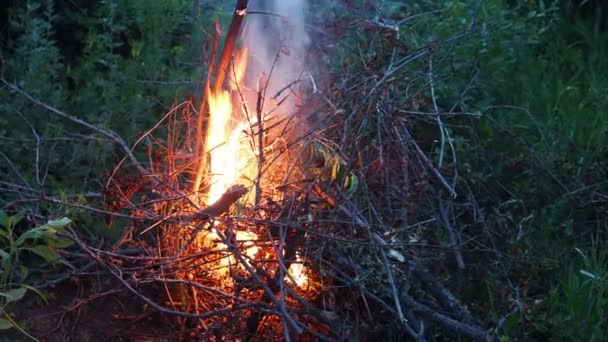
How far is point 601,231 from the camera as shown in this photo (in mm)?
3375

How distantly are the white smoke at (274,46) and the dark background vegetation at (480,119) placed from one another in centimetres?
31

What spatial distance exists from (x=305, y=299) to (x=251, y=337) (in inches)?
9.0

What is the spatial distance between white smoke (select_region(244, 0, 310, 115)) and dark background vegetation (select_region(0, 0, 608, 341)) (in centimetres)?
31

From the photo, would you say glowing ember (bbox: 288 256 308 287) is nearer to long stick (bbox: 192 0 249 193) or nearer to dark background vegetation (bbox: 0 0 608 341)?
long stick (bbox: 192 0 249 193)

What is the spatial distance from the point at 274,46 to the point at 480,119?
50.6 inches

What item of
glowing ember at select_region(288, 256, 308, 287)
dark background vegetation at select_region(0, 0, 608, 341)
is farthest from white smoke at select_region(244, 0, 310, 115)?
glowing ember at select_region(288, 256, 308, 287)

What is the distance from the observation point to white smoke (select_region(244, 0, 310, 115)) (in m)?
3.38

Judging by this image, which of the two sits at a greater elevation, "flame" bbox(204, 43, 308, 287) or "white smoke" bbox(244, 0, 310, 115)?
"white smoke" bbox(244, 0, 310, 115)

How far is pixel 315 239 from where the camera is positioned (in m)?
2.89

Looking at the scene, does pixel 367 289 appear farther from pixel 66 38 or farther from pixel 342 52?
pixel 66 38

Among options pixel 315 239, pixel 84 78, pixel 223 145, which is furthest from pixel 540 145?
pixel 84 78

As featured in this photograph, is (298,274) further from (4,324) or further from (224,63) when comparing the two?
(4,324)

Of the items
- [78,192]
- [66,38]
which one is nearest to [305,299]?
[78,192]

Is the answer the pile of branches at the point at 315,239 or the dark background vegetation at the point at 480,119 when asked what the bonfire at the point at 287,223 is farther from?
the dark background vegetation at the point at 480,119
